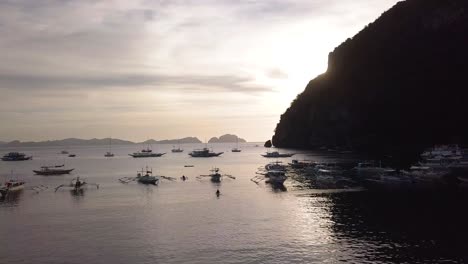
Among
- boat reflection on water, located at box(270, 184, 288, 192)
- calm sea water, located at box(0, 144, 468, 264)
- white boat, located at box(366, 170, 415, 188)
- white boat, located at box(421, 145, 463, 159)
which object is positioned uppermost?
white boat, located at box(421, 145, 463, 159)

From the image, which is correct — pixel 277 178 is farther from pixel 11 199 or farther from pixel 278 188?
pixel 11 199

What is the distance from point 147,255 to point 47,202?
44.6 m

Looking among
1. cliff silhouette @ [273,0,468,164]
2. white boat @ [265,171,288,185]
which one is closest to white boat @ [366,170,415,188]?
white boat @ [265,171,288,185]

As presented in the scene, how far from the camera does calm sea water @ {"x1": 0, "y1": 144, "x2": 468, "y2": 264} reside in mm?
44969

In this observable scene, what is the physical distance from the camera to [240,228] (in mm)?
56406

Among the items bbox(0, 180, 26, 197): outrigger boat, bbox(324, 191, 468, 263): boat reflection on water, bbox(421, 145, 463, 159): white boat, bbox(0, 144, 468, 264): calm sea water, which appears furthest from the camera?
bbox(421, 145, 463, 159): white boat

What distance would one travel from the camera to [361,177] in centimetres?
10775

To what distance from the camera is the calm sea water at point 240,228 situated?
45.0m

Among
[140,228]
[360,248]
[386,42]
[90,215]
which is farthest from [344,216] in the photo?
[386,42]

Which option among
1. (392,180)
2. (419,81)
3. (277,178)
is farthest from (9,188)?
(419,81)

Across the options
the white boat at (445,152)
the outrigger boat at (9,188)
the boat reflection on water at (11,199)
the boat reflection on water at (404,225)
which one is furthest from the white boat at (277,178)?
the outrigger boat at (9,188)

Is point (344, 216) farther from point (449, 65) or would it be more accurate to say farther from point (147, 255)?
point (449, 65)

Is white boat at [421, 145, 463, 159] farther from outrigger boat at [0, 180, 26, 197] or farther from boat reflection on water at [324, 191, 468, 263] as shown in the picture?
outrigger boat at [0, 180, 26, 197]

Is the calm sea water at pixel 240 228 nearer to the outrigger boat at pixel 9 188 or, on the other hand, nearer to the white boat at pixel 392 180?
the outrigger boat at pixel 9 188
